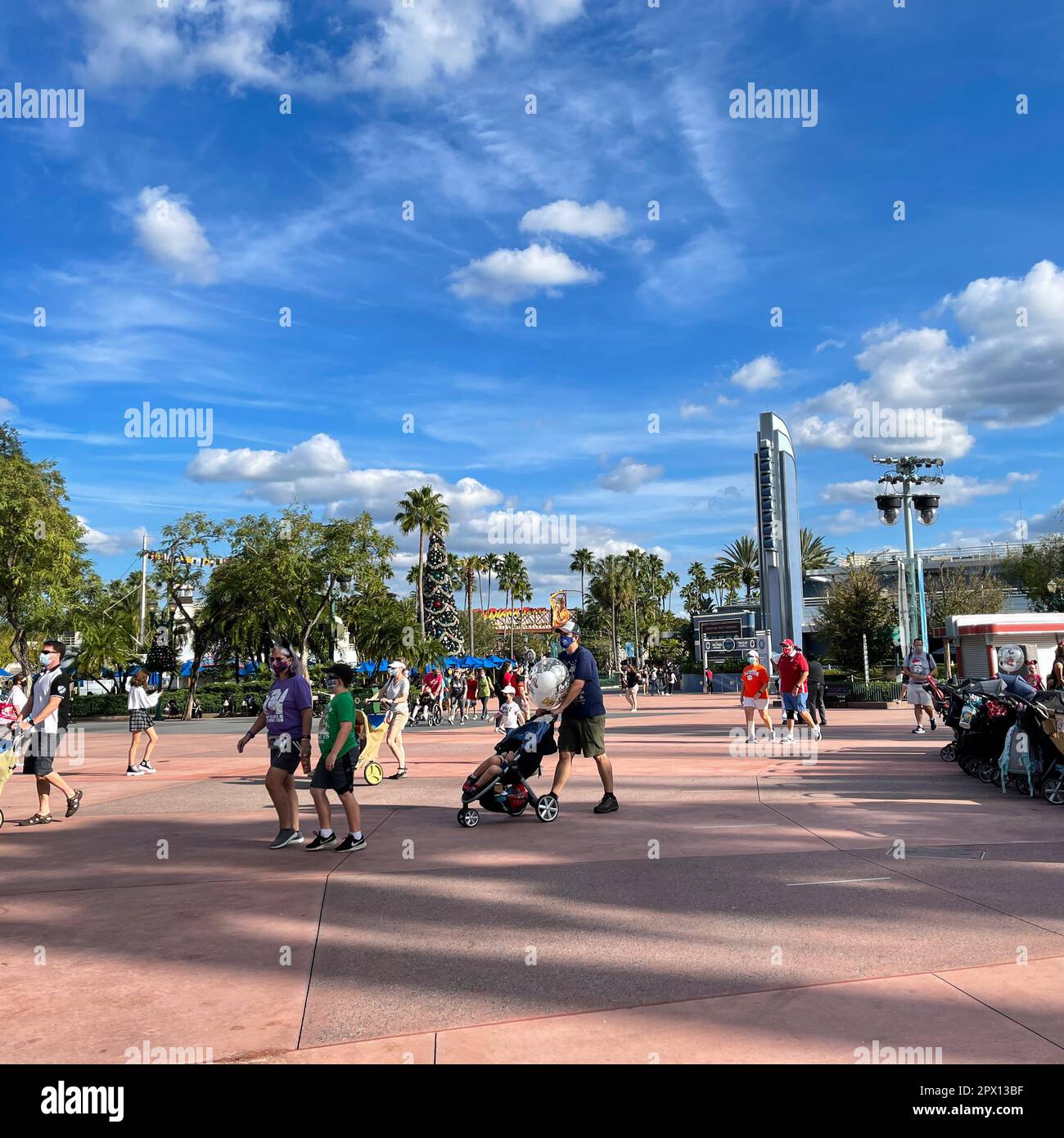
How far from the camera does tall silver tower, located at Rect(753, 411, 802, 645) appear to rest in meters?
36.8

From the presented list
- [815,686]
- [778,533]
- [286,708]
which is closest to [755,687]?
[815,686]

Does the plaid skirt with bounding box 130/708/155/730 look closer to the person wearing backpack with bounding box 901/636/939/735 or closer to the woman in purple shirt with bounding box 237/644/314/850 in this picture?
the woman in purple shirt with bounding box 237/644/314/850

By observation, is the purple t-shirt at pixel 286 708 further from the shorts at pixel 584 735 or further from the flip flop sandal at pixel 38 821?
the flip flop sandal at pixel 38 821

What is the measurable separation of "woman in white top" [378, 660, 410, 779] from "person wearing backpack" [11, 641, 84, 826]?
13.6ft

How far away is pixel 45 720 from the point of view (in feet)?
31.5

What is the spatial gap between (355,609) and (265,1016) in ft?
119

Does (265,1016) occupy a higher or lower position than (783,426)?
lower

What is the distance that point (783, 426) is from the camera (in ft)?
124

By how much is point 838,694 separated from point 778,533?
897 cm

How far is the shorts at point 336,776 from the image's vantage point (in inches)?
314

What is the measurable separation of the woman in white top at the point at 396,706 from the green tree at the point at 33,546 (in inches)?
853

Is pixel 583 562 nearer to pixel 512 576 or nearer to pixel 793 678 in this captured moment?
pixel 512 576

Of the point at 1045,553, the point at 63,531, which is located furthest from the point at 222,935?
the point at 1045,553
